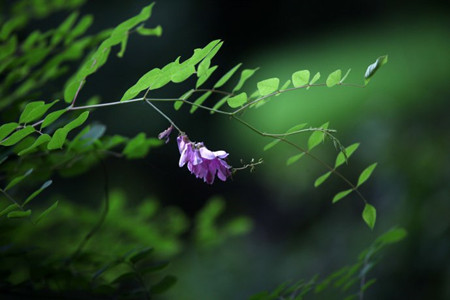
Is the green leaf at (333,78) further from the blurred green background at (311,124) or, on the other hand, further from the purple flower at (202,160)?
the blurred green background at (311,124)

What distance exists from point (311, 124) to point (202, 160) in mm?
2343

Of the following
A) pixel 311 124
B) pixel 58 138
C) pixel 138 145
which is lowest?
pixel 311 124

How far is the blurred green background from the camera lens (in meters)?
1.35

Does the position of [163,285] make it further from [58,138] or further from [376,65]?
[376,65]

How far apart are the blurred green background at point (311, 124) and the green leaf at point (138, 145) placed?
355 mm

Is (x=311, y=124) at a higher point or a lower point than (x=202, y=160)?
lower

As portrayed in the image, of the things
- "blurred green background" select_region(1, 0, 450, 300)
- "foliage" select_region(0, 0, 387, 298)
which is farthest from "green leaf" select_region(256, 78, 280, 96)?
"blurred green background" select_region(1, 0, 450, 300)

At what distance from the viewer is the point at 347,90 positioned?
2850 millimetres

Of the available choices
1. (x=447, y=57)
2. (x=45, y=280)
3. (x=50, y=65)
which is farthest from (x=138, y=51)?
(x=45, y=280)

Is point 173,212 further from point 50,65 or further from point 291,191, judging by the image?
point 291,191

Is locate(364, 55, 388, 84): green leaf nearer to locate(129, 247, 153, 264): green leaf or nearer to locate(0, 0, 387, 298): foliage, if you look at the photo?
locate(0, 0, 387, 298): foliage

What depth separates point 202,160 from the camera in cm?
49

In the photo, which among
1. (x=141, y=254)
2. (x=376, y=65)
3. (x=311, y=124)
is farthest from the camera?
(x=311, y=124)

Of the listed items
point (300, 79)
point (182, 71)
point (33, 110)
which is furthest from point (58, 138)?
point (300, 79)
